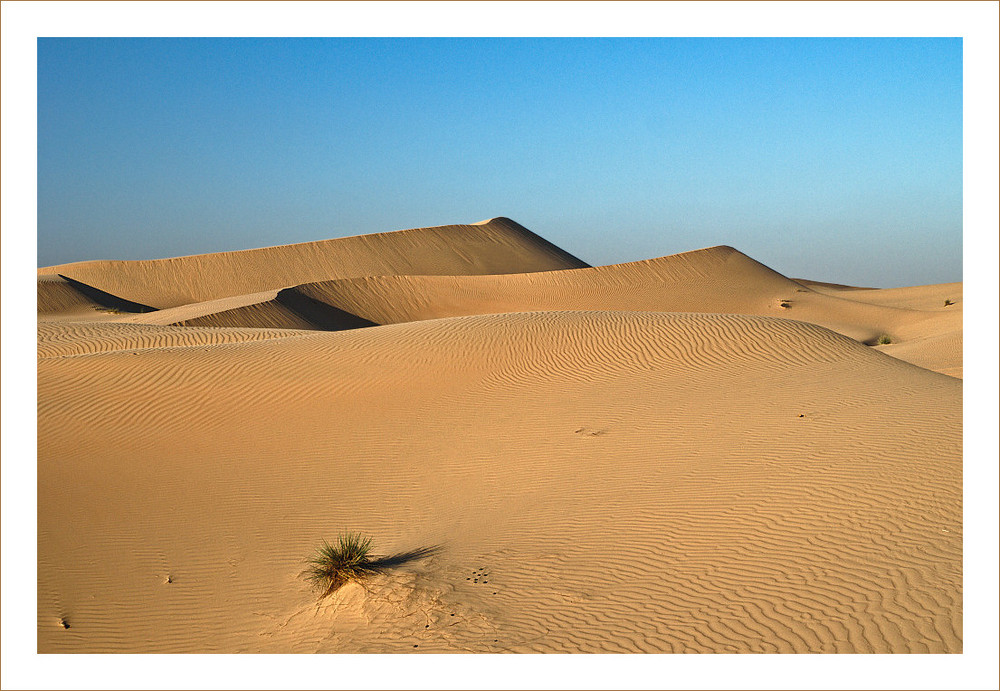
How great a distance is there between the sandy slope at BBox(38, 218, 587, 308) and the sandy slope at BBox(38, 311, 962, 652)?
34.4 m

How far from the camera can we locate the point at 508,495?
9.43m

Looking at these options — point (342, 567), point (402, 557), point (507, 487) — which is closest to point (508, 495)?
point (507, 487)

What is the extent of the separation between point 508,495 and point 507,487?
0.26 meters

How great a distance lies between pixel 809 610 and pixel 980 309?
9.78 feet

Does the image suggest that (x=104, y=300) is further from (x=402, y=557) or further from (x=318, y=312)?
(x=402, y=557)

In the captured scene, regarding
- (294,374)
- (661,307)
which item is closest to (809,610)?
(294,374)

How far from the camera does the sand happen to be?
6.30 m

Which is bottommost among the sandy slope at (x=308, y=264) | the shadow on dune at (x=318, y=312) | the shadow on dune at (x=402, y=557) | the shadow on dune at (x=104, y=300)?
the shadow on dune at (x=402, y=557)

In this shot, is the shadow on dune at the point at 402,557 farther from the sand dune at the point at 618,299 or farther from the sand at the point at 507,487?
the sand dune at the point at 618,299

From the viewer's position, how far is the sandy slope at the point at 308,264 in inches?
1922

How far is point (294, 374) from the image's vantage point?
14.1 meters

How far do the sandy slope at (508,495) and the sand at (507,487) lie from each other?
35mm

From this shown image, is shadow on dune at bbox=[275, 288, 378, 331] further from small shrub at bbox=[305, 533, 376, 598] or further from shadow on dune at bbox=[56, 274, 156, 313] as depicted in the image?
small shrub at bbox=[305, 533, 376, 598]

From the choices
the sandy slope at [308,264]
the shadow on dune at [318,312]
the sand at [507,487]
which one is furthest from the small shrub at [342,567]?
the sandy slope at [308,264]
